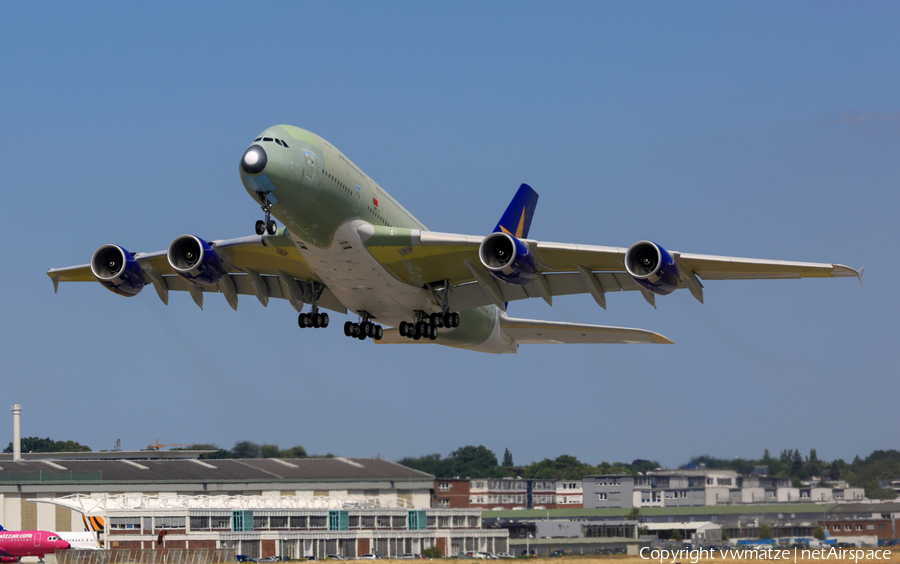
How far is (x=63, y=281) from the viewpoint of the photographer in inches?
1726

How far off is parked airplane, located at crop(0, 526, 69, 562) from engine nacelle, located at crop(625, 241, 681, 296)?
4867 cm

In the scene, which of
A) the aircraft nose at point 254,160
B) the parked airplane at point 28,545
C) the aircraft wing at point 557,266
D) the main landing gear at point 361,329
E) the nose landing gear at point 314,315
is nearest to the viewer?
the aircraft nose at point 254,160

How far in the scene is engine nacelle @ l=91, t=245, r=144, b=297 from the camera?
1544 inches

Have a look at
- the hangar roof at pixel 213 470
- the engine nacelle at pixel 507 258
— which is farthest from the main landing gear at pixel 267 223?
the hangar roof at pixel 213 470

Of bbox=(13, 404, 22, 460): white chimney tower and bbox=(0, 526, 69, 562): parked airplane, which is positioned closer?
bbox=(0, 526, 69, 562): parked airplane

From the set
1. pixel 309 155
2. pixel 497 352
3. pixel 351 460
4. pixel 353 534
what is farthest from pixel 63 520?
pixel 309 155

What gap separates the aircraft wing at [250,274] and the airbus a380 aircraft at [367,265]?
0.17 ft

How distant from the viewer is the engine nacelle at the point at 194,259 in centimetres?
3812

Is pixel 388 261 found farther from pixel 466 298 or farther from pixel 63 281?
pixel 63 281

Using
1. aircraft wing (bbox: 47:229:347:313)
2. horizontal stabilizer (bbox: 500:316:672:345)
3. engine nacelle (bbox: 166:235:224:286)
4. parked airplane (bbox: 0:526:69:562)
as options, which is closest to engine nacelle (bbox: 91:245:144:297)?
aircraft wing (bbox: 47:229:347:313)

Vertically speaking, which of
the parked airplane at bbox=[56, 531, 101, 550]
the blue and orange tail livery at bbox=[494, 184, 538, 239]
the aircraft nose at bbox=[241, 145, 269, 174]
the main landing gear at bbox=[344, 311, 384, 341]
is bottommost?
the parked airplane at bbox=[56, 531, 101, 550]

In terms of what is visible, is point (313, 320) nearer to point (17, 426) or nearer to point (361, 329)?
point (361, 329)

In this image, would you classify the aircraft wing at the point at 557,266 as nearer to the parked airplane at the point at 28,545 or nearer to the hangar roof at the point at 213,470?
A: the parked airplane at the point at 28,545

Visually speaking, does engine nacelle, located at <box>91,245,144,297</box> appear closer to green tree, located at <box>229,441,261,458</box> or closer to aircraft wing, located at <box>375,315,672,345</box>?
→ aircraft wing, located at <box>375,315,672,345</box>
